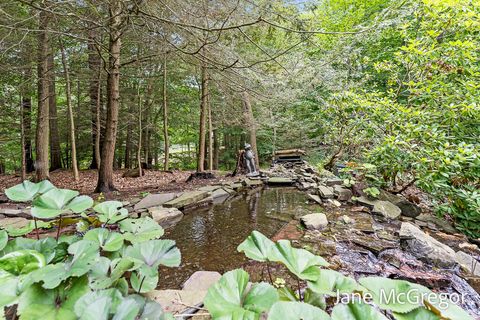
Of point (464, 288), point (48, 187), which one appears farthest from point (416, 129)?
point (48, 187)

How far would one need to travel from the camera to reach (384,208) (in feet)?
12.3

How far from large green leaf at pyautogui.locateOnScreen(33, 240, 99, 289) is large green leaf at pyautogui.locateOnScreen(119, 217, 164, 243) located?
0.22m

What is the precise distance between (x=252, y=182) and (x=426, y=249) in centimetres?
402

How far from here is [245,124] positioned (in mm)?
9055

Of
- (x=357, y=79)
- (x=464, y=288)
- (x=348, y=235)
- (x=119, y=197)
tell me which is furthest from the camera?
(x=357, y=79)

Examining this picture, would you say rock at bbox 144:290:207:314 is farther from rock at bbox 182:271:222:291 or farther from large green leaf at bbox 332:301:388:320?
large green leaf at bbox 332:301:388:320

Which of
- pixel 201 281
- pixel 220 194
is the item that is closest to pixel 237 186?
pixel 220 194

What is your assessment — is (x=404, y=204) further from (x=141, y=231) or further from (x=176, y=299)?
(x=141, y=231)

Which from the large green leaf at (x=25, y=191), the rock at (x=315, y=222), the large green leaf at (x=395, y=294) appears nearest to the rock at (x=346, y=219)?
the rock at (x=315, y=222)

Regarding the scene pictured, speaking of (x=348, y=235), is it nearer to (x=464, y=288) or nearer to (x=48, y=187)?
(x=464, y=288)

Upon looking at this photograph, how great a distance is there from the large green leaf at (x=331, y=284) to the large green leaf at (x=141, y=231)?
Result: 755 millimetres

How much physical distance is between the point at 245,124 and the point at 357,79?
4164 mm

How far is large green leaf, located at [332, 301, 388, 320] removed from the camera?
713 millimetres

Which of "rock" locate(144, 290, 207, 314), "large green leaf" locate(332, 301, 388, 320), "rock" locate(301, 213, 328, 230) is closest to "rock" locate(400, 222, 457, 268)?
"rock" locate(301, 213, 328, 230)
